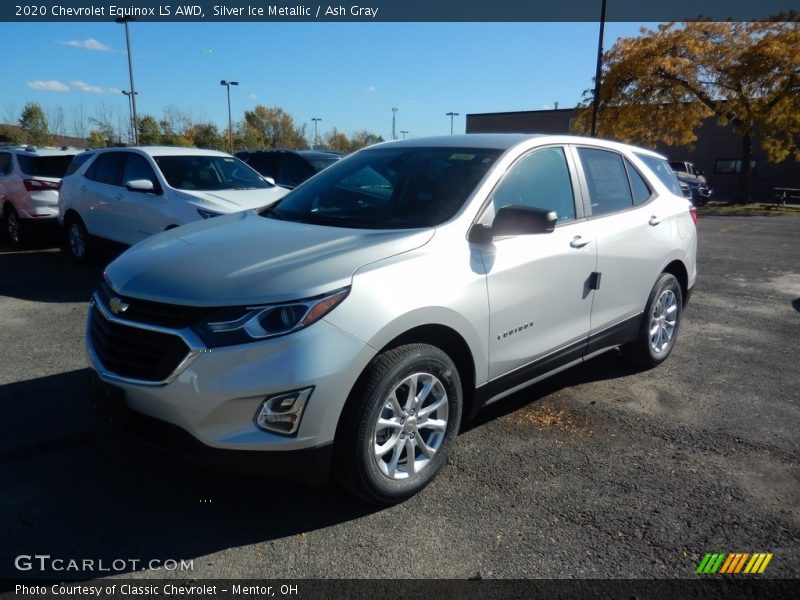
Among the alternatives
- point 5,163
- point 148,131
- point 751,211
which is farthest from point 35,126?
point 751,211

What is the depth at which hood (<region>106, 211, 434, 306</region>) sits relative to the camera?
2.78m

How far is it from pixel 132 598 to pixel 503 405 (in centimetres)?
264

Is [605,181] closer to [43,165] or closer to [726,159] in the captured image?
[43,165]

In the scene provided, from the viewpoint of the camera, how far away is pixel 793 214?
22969 millimetres

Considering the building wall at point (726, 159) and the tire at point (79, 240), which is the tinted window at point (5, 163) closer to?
the tire at point (79, 240)

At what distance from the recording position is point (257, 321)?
8.85 ft

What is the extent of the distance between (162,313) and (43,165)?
9630 mm

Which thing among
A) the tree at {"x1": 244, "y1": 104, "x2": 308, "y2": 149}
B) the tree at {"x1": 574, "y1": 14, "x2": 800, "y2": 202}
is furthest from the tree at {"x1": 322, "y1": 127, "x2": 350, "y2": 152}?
the tree at {"x1": 574, "y1": 14, "x2": 800, "y2": 202}

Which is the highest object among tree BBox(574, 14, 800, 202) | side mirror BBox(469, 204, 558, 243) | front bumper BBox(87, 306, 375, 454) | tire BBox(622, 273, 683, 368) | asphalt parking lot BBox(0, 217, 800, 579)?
tree BBox(574, 14, 800, 202)

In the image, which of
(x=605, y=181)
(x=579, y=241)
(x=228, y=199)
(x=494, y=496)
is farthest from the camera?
(x=228, y=199)

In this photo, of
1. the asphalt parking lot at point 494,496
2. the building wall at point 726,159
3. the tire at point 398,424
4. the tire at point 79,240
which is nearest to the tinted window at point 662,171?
the asphalt parking lot at point 494,496

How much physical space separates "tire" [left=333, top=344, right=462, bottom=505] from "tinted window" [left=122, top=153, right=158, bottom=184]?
6.20m

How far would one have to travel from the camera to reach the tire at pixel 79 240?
366 inches

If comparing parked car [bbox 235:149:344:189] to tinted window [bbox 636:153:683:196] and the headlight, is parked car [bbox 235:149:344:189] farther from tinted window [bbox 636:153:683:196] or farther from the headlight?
the headlight
